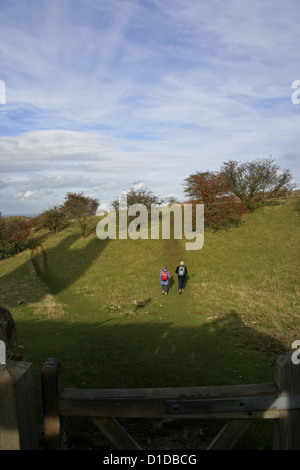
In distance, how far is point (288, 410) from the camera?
2.57 metres

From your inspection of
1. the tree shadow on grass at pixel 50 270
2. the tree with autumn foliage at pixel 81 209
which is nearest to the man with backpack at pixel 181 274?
the tree shadow on grass at pixel 50 270

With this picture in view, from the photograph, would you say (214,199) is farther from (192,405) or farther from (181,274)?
(192,405)

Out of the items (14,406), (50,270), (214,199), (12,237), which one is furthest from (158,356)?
(12,237)

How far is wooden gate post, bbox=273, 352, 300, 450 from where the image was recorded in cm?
255

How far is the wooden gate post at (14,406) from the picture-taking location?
237 centimetres

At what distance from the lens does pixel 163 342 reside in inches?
391

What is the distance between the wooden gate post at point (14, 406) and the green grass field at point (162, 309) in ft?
11.4
